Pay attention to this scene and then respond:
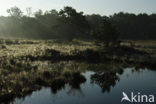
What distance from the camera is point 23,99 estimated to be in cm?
1580

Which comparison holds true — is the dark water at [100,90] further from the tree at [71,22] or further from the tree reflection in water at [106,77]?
the tree at [71,22]

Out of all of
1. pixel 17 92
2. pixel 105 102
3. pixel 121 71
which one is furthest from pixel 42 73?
pixel 121 71

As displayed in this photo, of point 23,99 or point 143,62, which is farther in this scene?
point 143,62

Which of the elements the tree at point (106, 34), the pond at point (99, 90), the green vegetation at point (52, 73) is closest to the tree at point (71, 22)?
the tree at point (106, 34)

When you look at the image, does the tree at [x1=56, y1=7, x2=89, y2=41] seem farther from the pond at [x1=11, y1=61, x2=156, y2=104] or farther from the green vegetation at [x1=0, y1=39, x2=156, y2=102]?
the pond at [x1=11, y1=61, x2=156, y2=104]

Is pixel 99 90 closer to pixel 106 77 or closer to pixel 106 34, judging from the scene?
pixel 106 77

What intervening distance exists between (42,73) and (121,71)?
1009 centimetres

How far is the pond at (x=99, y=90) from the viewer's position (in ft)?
52.6

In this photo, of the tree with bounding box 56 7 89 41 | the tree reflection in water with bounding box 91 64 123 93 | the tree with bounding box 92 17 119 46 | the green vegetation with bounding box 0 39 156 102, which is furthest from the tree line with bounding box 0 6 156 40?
the tree reflection in water with bounding box 91 64 123 93

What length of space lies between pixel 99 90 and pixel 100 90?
Result: 9 centimetres

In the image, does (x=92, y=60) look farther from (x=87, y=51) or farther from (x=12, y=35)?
(x=12, y=35)

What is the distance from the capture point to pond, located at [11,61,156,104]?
1605cm

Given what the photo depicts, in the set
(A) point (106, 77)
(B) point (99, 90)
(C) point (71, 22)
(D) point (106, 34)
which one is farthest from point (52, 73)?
(C) point (71, 22)

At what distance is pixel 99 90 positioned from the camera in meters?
19.1
